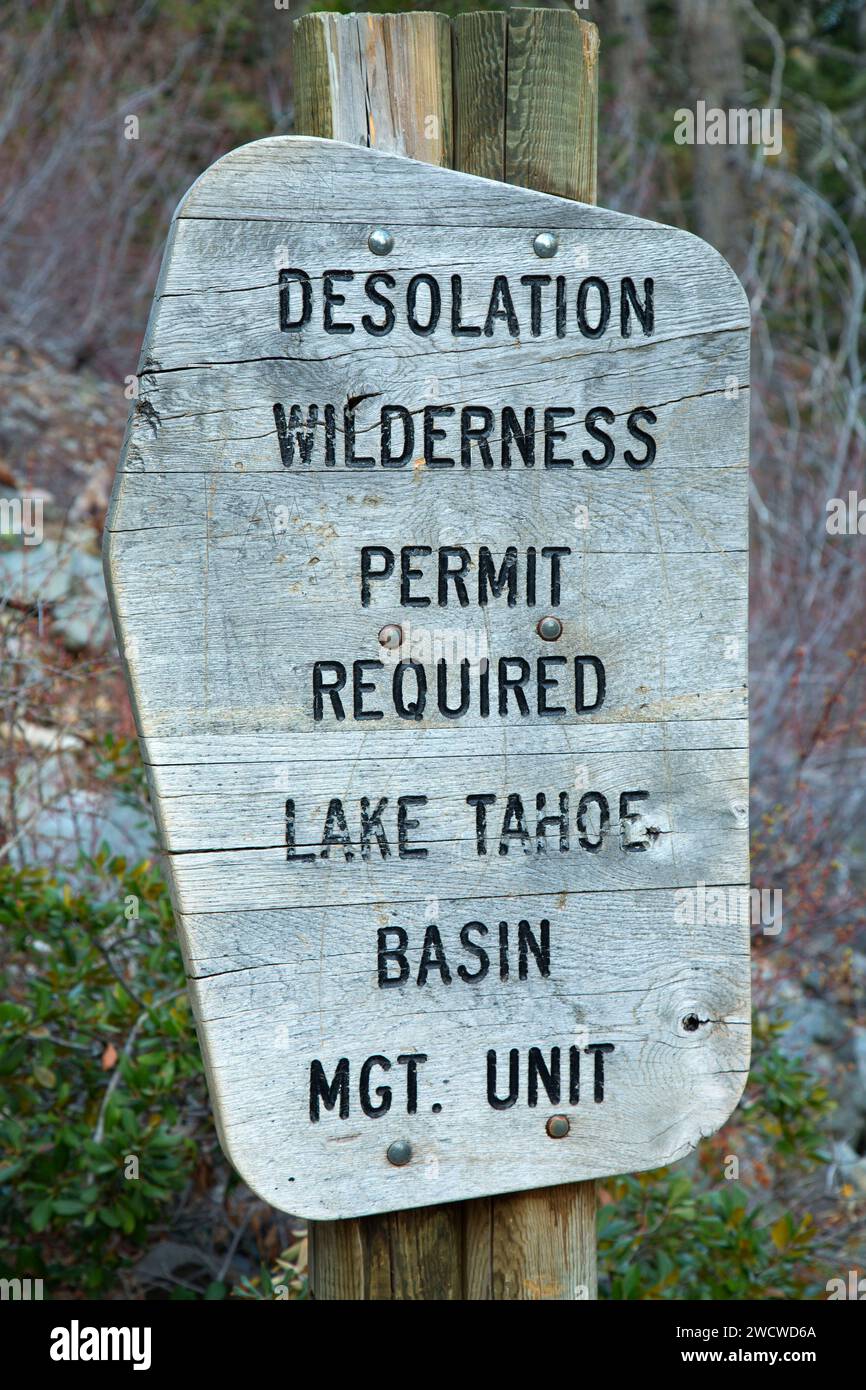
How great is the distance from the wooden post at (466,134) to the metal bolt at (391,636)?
0.68m

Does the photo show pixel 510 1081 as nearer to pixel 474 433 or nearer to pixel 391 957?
pixel 391 957

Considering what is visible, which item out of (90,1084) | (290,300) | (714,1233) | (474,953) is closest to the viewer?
(290,300)

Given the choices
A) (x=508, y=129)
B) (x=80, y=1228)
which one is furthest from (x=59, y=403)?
(x=508, y=129)

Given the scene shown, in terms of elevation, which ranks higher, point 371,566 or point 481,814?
point 371,566

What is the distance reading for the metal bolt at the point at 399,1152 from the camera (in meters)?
1.81

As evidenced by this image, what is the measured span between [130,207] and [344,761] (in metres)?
7.68

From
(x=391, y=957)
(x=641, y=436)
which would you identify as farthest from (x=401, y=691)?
(x=641, y=436)

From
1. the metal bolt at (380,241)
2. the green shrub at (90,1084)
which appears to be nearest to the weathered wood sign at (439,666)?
the metal bolt at (380,241)

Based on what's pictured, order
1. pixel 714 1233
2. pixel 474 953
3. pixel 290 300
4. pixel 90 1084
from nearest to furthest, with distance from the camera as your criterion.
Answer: pixel 290 300
pixel 474 953
pixel 714 1233
pixel 90 1084

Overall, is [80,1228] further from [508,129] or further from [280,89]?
[280,89]

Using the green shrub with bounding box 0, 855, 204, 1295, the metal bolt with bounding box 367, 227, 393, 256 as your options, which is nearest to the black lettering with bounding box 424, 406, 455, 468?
the metal bolt with bounding box 367, 227, 393, 256

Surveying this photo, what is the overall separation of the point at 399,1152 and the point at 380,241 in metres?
1.26

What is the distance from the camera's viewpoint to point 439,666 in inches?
71.9

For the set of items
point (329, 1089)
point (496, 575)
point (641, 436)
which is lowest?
point (329, 1089)
